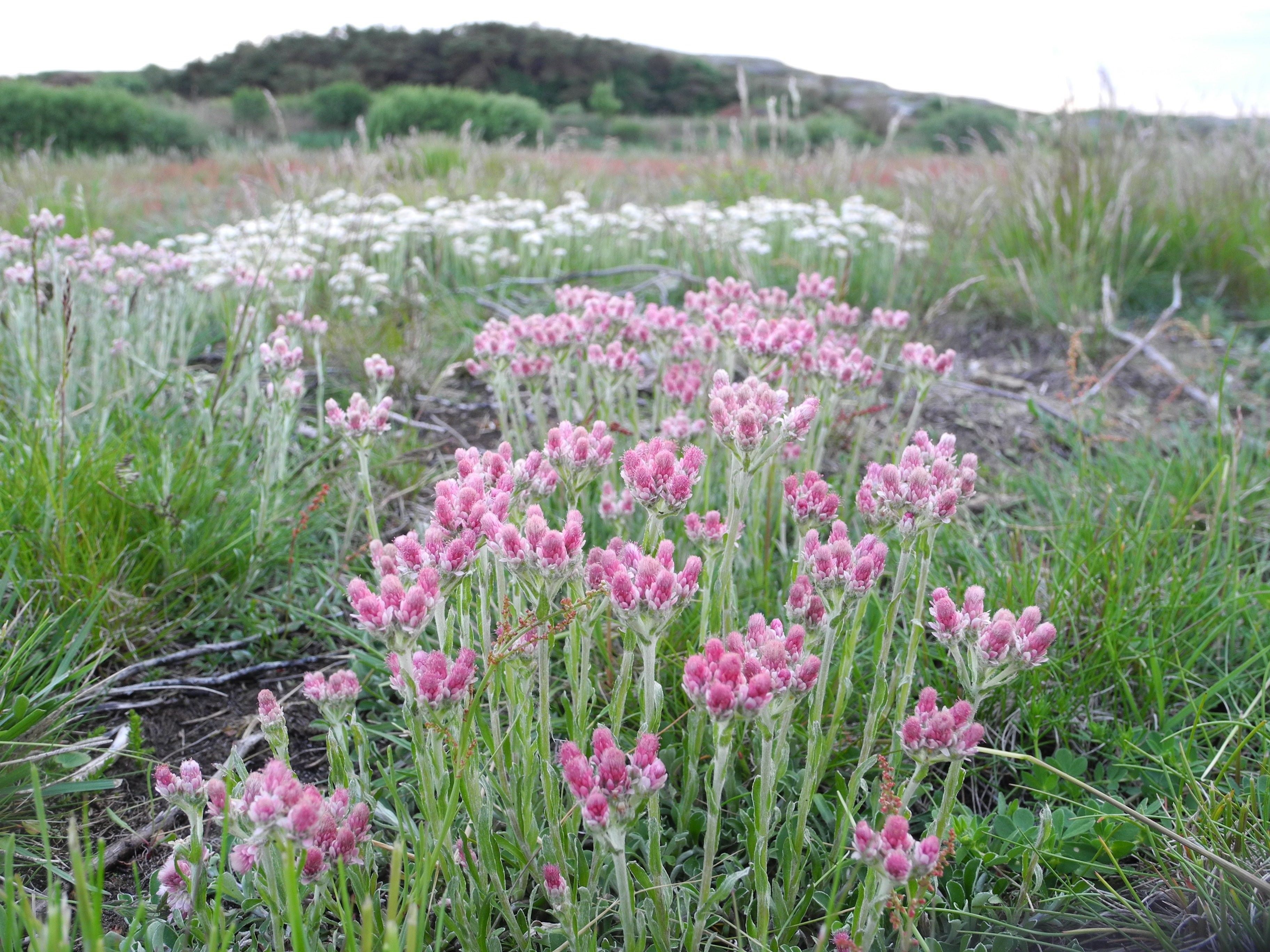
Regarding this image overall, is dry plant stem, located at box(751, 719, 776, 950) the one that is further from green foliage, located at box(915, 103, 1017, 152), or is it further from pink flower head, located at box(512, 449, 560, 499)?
green foliage, located at box(915, 103, 1017, 152)

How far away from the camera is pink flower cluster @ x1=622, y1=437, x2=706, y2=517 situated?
52.4 inches

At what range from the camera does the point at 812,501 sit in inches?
62.6

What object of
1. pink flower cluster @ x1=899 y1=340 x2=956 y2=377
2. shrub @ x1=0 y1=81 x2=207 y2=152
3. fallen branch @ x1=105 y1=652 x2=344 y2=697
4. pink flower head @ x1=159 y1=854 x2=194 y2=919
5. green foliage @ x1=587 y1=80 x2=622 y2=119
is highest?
green foliage @ x1=587 y1=80 x2=622 y2=119

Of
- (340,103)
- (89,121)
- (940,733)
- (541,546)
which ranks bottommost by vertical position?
(940,733)

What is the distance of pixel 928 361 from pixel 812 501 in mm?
1058

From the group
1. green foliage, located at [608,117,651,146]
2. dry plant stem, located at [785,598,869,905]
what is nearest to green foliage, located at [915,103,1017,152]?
green foliage, located at [608,117,651,146]

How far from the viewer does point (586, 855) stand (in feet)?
5.35

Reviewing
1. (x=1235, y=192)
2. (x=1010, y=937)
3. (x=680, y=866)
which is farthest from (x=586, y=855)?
(x=1235, y=192)

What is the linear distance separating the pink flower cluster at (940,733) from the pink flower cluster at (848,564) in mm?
204

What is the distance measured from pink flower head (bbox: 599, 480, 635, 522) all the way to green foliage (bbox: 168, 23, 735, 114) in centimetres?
4428

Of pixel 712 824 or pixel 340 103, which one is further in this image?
pixel 340 103

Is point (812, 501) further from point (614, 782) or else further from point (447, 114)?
point (447, 114)

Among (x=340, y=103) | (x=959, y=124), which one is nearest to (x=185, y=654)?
(x=340, y=103)

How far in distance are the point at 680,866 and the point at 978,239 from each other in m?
5.61
